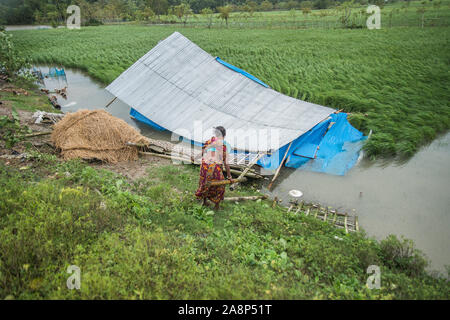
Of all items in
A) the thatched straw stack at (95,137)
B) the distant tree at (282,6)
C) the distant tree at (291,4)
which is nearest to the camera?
the thatched straw stack at (95,137)

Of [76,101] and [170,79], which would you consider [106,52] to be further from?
[170,79]

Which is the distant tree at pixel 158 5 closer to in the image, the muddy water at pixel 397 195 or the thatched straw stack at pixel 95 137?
the thatched straw stack at pixel 95 137

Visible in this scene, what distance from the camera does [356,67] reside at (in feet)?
42.1

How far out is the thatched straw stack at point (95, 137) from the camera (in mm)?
6320

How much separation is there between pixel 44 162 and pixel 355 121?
843 cm

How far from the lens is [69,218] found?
10.6 feet

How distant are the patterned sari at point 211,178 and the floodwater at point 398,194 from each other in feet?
6.62

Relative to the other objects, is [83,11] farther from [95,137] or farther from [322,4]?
[95,137]

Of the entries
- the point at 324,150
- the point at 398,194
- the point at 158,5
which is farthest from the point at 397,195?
the point at 158,5

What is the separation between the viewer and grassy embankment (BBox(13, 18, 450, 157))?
340 inches

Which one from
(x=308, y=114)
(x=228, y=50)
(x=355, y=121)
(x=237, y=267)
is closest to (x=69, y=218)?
(x=237, y=267)

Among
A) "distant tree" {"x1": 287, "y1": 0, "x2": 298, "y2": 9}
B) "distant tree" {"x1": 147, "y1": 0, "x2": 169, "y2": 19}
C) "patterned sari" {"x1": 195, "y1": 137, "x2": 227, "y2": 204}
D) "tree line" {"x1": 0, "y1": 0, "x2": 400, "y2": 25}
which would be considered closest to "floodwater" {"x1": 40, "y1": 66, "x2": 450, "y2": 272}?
"patterned sari" {"x1": 195, "y1": 137, "x2": 227, "y2": 204}

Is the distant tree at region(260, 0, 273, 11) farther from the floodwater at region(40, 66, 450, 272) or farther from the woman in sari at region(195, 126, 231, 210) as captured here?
the woman in sari at region(195, 126, 231, 210)

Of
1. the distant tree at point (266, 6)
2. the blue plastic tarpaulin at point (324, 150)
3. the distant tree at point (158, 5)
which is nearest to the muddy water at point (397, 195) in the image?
the blue plastic tarpaulin at point (324, 150)
